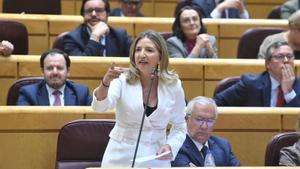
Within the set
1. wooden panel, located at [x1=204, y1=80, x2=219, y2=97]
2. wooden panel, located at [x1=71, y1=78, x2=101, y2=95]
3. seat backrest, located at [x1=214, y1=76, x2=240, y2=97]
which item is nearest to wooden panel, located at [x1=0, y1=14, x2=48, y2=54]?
wooden panel, located at [x1=71, y1=78, x2=101, y2=95]

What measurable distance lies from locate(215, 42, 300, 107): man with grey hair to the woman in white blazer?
0.85 m

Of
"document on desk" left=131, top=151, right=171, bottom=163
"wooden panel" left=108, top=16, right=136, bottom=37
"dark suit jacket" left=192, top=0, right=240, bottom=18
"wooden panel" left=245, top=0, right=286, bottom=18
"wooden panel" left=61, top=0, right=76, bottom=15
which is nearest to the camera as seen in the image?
"document on desk" left=131, top=151, right=171, bottom=163

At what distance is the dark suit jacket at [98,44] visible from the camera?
369cm

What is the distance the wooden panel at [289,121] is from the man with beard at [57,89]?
73 centimetres

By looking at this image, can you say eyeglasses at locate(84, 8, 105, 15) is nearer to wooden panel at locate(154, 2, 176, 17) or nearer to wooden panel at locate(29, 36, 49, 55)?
wooden panel at locate(29, 36, 49, 55)

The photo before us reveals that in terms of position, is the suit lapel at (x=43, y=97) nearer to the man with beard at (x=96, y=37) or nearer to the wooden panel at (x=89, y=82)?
the wooden panel at (x=89, y=82)

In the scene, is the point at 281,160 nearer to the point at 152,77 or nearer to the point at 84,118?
the point at 152,77

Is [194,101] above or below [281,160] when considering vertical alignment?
above

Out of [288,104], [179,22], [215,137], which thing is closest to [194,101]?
[215,137]

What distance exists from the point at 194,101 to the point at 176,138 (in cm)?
30

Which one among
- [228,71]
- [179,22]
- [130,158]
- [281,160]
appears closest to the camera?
[130,158]

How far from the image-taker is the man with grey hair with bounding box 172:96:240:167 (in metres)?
2.60

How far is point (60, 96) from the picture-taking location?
317 centimetres

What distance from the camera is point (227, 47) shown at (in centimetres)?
412
